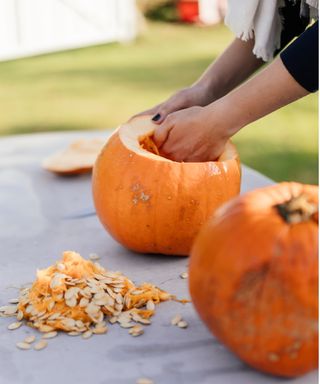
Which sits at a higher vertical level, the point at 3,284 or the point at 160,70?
the point at 3,284

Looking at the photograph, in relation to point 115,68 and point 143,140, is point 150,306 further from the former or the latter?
point 115,68

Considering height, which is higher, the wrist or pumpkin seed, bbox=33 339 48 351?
the wrist

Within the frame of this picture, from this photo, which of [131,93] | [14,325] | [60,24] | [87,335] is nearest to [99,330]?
[87,335]

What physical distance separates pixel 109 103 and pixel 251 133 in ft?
3.36

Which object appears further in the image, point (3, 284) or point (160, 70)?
point (160, 70)

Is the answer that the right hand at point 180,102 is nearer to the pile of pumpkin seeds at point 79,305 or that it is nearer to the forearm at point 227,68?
the forearm at point 227,68

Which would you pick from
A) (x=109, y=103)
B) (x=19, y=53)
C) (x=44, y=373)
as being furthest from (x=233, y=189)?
(x=19, y=53)

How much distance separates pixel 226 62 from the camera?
168 centimetres

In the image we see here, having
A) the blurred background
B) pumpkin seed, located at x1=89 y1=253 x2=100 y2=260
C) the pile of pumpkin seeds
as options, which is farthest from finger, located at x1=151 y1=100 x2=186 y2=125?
the blurred background

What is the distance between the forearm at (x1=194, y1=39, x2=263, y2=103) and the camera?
5.48ft

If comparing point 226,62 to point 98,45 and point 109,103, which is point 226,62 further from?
point 98,45

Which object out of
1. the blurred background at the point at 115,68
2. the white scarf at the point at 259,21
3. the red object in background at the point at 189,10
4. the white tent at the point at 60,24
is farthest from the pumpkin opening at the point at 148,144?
the red object in background at the point at 189,10

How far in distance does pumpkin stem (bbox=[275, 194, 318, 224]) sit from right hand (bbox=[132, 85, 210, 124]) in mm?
610

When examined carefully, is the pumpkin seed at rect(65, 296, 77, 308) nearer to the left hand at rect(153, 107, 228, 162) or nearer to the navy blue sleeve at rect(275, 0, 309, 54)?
the left hand at rect(153, 107, 228, 162)
